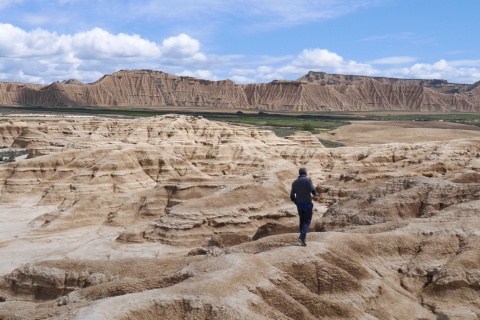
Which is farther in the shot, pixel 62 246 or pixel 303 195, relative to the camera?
pixel 62 246

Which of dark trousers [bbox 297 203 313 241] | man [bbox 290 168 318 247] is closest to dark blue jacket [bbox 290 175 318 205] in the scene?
man [bbox 290 168 318 247]

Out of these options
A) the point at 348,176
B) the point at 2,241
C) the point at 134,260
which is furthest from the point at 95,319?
the point at 348,176

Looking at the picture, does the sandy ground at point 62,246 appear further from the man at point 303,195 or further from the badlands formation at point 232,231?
the man at point 303,195

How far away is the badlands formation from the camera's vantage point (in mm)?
15070

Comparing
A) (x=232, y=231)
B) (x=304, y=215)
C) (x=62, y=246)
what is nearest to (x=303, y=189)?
(x=304, y=215)

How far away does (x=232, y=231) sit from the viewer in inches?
1374

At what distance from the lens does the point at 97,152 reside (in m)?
52.6

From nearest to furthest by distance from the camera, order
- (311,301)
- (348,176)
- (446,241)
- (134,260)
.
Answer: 1. (311,301)
2. (446,241)
3. (134,260)
4. (348,176)

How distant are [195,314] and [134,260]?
31.7 feet

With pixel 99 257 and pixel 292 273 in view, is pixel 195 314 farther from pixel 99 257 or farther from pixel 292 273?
pixel 99 257

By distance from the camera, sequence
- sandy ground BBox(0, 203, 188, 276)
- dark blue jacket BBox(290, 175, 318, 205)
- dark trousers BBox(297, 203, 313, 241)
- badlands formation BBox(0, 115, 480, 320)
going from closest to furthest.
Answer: badlands formation BBox(0, 115, 480, 320)
dark blue jacket BBox(290, 175, 318, 205)
dark trousers BBox(297, 203, 313, 241)
sandy ground BBox(0, 203, 188, 276)

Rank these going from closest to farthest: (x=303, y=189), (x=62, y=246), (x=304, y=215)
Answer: (x=303, y=189), (x=304, y=215), (x=62, y=246)

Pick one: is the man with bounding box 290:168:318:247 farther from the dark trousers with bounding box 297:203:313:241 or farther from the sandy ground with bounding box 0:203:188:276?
the sandy ground with bounding box 0:203:188:276

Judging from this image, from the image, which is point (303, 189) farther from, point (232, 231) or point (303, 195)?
point (232, 231)
